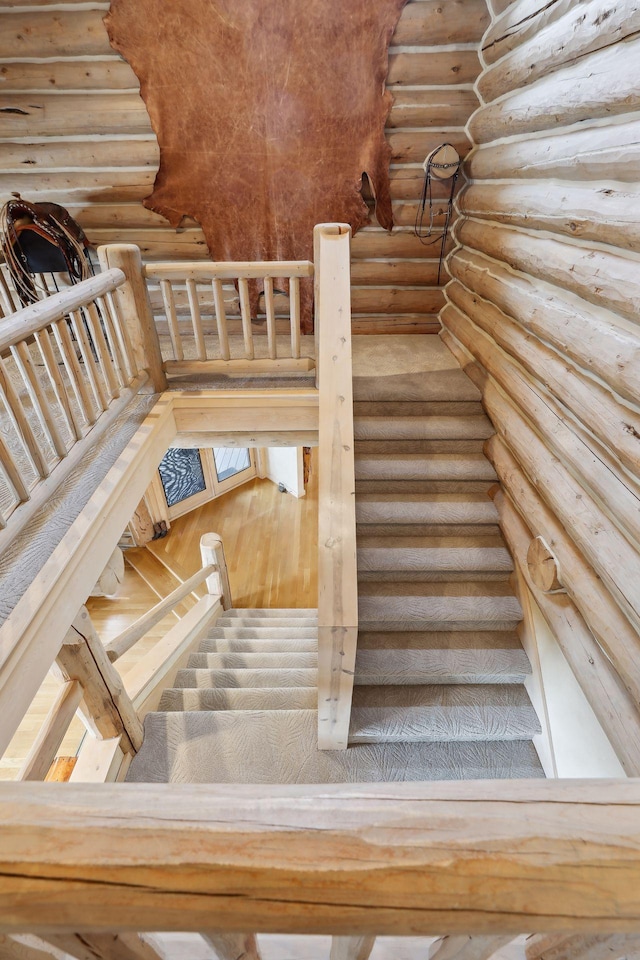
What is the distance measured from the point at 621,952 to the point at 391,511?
7.98ft

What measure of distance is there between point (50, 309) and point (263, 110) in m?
2.91

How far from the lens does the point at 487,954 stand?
626mm

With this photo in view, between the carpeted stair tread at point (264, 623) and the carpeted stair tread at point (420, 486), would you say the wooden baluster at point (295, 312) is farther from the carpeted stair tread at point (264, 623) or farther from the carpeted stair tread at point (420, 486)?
the carpeted stair tread at point (264, 623)

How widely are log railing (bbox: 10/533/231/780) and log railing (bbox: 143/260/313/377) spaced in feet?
6.17

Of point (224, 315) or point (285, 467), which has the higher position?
point (224, 315)

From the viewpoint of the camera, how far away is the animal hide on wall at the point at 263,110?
132 inches

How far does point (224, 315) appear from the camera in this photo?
10.4ft

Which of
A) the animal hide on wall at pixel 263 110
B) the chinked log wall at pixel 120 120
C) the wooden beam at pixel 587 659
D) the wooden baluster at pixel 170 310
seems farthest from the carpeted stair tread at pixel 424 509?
the animal hide on wall at pixel 263 110

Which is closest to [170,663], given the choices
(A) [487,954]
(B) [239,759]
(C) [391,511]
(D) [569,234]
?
(B) [239,759]

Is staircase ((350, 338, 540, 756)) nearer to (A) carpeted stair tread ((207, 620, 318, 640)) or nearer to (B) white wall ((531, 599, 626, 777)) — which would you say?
(B) white wall ((531, 599, 626, 777))

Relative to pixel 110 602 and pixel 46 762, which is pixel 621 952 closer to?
pixel 46 762

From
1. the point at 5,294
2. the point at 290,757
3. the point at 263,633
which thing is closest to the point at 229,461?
the point at 263,633

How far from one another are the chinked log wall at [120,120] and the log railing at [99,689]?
352 cm

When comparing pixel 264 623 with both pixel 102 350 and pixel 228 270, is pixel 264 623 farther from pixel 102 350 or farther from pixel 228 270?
pixel 228 270
